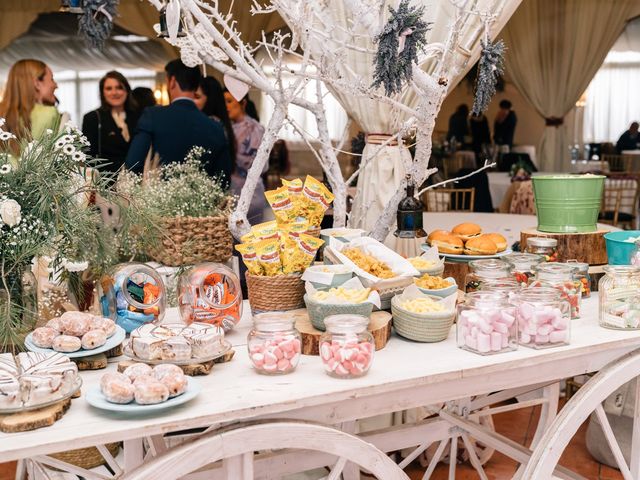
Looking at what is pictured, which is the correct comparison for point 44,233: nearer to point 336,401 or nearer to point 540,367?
point 336,401

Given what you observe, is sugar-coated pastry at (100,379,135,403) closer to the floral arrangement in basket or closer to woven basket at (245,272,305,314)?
woven basket at (245,272,305,314)

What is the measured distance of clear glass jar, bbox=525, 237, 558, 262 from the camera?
2332 mm

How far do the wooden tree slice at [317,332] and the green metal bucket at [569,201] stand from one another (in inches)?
36.8

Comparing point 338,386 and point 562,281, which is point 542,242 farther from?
point 338,386

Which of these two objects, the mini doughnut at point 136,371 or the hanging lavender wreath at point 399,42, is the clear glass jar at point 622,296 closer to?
the hanging lavender wreath at point 399,42

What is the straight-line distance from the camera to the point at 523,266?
84.6 inches

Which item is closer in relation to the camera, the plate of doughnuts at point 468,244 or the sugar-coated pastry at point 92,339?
the sugar-coated pastry at point 92,339

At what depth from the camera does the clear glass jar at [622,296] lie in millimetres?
1918

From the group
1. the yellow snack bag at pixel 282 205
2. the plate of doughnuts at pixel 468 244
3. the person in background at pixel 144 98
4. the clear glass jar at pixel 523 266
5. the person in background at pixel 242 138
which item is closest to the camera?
the yellow snack bag at pixel 282 205

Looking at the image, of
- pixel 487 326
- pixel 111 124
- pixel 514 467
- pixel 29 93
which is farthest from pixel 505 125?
pixel 487 326

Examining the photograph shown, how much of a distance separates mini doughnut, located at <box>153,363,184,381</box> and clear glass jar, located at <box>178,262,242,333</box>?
359mm

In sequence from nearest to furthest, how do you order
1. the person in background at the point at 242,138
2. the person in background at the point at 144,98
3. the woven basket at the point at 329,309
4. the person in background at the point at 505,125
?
the woven basket at the point at 329,309 < the person in background at the point at 242,138 < the person in background at the point at 144,98 < the person in background at the point at 505,125

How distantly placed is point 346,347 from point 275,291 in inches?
15.3

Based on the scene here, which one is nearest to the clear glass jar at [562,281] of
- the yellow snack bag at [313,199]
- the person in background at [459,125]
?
the yellow snack bag at [313,199]
